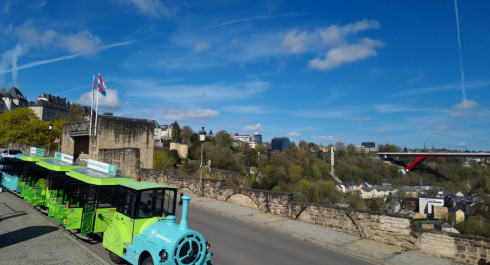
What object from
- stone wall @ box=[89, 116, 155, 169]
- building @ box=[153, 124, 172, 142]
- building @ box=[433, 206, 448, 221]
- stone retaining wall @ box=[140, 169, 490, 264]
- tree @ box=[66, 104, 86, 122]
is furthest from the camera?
building @ box=[153, 124, 172, 142]

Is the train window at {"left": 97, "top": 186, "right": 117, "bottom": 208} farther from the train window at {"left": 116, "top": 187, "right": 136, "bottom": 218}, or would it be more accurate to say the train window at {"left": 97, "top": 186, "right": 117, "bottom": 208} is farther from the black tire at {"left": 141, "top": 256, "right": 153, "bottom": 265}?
the black tire at {"left": 141, "top": 256, "right": 153, "bottom": 265}

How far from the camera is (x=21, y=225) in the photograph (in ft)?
34.1

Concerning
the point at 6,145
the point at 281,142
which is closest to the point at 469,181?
the point at 281,142

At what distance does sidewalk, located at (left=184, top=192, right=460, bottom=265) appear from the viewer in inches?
351

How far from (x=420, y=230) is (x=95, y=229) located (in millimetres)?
9871

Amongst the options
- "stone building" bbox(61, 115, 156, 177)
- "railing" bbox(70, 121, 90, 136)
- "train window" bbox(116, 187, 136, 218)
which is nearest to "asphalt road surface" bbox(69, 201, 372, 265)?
"train window" bbox(116, 187, 136, 218)

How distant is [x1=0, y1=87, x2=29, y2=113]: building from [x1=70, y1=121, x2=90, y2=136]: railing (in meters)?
75.4

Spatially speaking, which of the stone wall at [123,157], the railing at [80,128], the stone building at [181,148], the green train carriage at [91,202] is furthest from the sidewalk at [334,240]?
the stone building at [181,148]

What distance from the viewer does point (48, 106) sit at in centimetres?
10344

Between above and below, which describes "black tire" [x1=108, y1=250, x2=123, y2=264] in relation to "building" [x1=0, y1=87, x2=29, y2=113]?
below

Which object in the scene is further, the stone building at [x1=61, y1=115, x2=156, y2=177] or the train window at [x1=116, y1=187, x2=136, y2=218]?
the stone building at [x1=61, y1=115, x2=156, y2=177]

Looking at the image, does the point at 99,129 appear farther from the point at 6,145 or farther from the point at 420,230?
the point at 6,145

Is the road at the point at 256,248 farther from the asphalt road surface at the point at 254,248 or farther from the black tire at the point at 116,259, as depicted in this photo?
the black tire at the point at 116,259

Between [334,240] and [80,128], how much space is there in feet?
94.4
